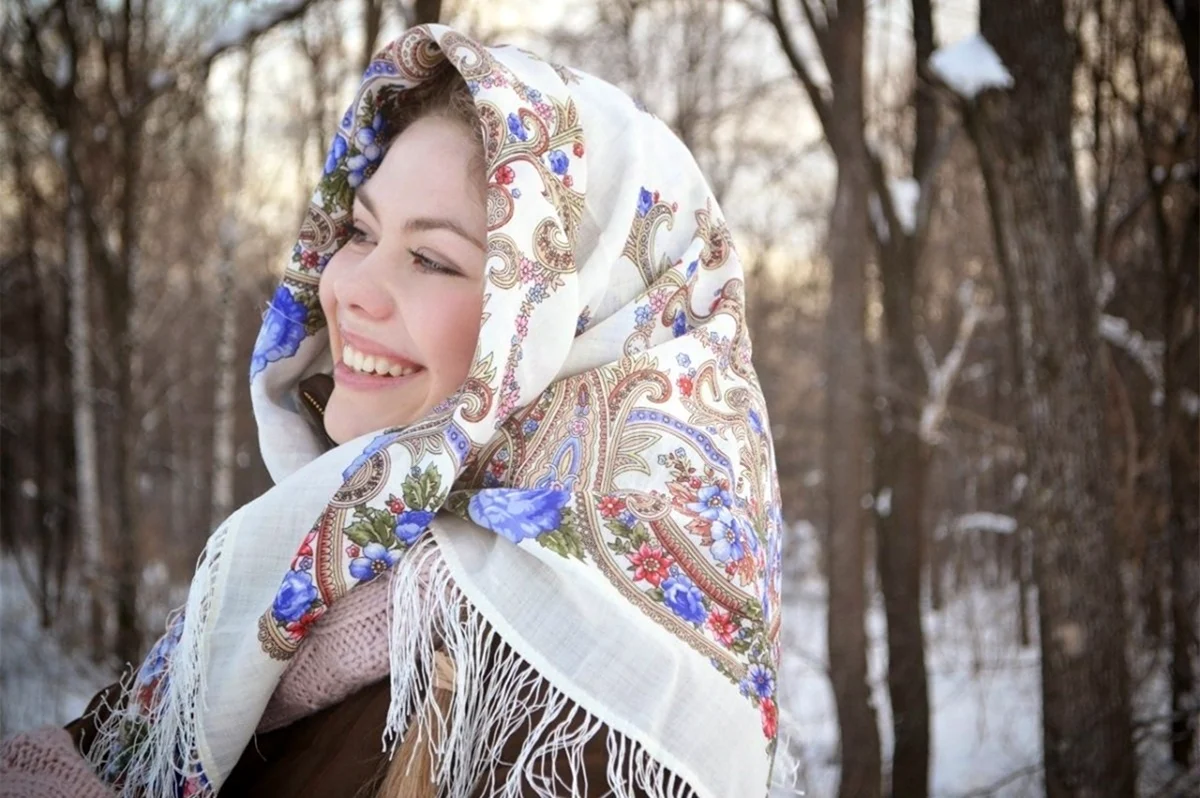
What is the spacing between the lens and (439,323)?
1.64 meters

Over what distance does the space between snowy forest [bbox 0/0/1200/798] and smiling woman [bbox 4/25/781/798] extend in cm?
44

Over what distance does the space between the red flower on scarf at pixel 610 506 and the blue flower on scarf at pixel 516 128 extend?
22.5 inches

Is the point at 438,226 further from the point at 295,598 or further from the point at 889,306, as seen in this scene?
the point at 889,306

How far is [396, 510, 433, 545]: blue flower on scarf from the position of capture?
4.60 ft

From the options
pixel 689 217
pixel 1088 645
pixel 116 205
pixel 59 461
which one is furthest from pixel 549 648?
pixel 59 461

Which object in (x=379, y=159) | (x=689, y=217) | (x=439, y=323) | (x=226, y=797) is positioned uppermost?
(x=379, y=159)

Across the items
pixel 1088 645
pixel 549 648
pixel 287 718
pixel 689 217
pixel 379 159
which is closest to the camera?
pixel 549 648

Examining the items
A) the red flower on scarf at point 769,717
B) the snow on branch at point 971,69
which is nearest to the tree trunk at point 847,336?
the snow on branch at point 971,69

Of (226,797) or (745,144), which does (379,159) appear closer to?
(226,797)

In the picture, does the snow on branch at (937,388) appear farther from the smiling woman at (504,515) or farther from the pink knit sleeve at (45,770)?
the pink knit sleeve at (45,770)

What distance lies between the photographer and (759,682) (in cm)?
142

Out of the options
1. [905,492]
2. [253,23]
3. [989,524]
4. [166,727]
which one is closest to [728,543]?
[166,727]

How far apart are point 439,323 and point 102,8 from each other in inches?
239

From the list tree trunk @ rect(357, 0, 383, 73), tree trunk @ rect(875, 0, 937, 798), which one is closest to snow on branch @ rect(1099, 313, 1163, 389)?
tree trunk @ rect(875, 0, 937, 798)
